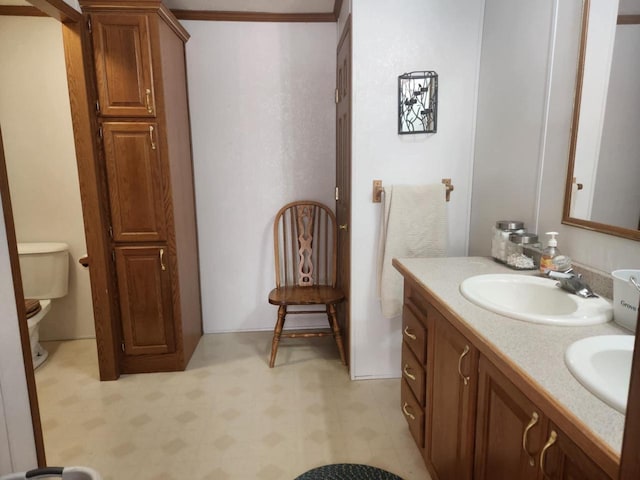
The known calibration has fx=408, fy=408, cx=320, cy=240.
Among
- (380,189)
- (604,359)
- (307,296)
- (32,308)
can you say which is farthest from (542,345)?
(32,308)

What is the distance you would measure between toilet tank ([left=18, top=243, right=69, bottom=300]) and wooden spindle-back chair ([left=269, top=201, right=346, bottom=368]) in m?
1.44

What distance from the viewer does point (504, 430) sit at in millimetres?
955

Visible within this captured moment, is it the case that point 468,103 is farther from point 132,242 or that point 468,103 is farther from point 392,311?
point 132,242

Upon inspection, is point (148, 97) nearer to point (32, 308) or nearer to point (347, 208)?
point (347, 208)

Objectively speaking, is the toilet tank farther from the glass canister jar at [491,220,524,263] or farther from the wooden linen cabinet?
the glass canister jar at [491,220,524,263]

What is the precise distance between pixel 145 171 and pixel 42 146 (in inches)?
39.4

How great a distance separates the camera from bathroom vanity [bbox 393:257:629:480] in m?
Answer: 0.69

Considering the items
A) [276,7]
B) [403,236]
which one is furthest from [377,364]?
[276,7]

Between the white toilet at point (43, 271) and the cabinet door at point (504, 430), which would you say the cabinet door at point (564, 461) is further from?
the white toilet at point (43, 271)

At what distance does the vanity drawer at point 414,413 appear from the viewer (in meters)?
1.62

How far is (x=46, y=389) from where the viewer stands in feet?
7.62

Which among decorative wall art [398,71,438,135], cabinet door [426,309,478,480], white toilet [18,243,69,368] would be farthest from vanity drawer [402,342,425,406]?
white toilet [18,243,69,368]

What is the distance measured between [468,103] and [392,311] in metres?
1.18

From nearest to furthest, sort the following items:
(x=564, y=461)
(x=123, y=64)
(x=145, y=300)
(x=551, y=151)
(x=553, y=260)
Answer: (x=564, y=461) < (x=553, y=260) < (x=551, y=151) < (x=123, y=64) < (x=145, y=300)
